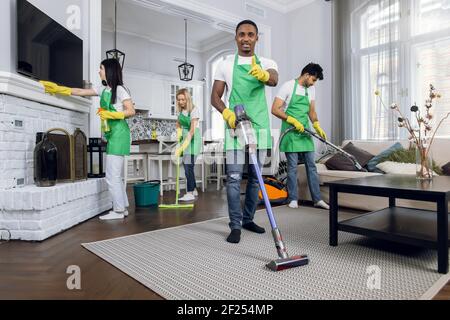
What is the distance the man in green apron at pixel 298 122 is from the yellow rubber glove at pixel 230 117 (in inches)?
47.9

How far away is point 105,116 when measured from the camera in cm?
267

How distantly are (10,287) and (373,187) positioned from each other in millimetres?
1796

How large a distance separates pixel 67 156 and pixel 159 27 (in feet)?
16.8

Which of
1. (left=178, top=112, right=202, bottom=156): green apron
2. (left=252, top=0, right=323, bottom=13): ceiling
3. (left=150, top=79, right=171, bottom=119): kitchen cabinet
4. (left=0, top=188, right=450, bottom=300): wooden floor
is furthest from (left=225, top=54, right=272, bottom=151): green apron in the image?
(left=150, top=79, right=171, bottom=119): kitchen cabinet

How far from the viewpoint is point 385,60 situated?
4250 millimetres

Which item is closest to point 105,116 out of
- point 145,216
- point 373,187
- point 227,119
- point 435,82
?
point 145,216

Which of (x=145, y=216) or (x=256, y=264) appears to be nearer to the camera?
(x=256, y=264)

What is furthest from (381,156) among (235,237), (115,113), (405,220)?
(115,113)

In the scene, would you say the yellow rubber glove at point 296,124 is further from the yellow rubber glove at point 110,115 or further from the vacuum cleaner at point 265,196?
the yellow rubber glove at point 110,115

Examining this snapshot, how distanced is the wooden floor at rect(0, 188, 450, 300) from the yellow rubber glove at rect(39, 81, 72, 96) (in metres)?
1.08

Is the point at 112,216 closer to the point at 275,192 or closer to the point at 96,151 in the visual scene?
the point at 96,151

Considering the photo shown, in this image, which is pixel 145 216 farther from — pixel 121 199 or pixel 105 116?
pixel 105 116

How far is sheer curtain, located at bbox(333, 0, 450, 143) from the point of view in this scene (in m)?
3.88

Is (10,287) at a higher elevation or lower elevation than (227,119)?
lower
